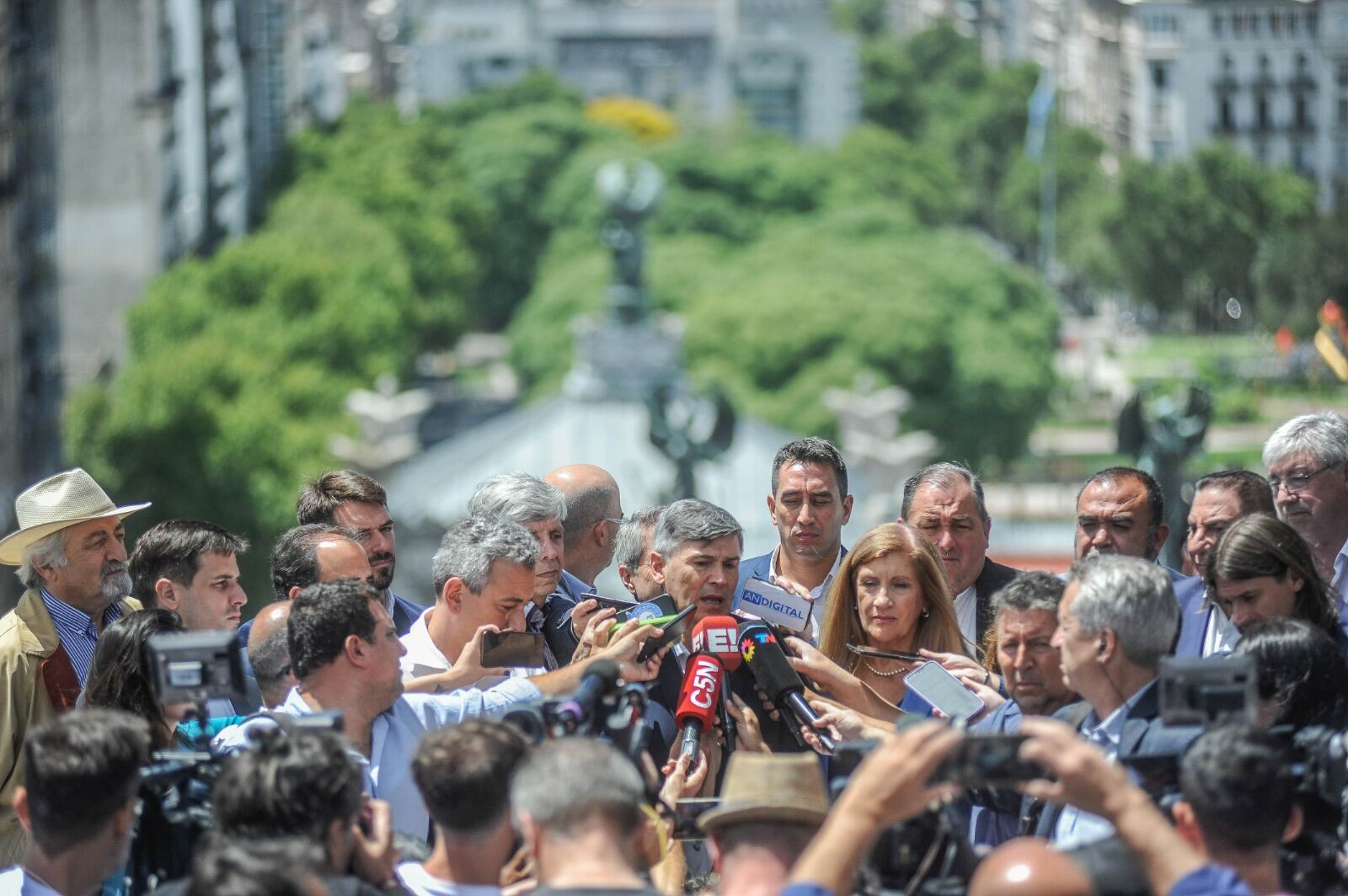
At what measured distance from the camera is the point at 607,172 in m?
52.5

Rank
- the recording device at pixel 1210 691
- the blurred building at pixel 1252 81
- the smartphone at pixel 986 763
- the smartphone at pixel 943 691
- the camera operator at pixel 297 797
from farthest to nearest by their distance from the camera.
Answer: the blurred building at pixel 1252 81
the smartphone at pixel 943 691
the recording device at pixel 1210 691
the camera operator at pixel 297 797
the smartphone at pixel 986 763

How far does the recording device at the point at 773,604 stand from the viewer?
27.7ft

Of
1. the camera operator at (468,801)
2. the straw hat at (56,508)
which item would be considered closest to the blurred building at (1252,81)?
the straw hat at (56,508)

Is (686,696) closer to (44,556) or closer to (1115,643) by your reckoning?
(1115,643)

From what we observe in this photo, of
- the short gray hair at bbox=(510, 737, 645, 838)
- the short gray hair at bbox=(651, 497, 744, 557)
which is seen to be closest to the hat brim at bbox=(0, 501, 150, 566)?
the short gray hair at bbox=(651, 497, 744, 557)

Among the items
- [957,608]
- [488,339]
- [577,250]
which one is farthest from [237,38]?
[957,608]

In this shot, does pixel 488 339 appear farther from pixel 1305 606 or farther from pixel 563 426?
pixel 1305 606

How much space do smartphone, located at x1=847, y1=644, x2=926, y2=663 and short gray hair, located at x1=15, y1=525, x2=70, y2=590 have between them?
9.97 ft

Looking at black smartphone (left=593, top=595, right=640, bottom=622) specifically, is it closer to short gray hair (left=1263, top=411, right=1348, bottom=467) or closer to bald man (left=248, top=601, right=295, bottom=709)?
bald man (left=248, top=601, right=295, bottom=709)

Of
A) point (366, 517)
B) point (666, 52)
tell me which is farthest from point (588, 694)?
point (666, 52)

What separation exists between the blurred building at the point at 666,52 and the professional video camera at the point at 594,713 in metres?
144

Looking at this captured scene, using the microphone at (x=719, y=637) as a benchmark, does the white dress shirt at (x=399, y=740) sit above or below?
below

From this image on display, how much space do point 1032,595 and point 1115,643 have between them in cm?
72

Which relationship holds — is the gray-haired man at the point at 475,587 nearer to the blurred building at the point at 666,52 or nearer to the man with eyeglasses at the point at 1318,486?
the man with eyeglasses at the point at 1318,486
